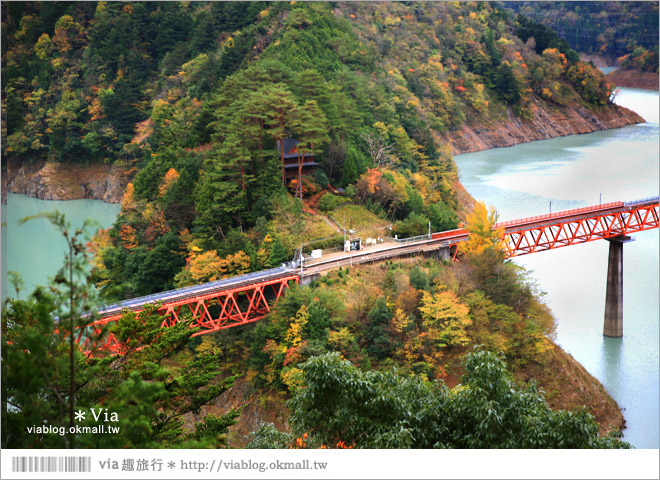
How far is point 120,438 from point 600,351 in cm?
2997

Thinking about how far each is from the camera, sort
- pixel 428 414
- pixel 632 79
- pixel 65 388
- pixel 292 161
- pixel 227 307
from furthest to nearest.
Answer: pixel 632 79
pixel 292 161
pixel 227 307
pixel 428 414
pixel 65 388

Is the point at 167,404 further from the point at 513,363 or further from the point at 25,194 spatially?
the point at 25,194

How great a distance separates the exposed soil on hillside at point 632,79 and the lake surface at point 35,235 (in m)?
61.3

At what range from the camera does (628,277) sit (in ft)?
154

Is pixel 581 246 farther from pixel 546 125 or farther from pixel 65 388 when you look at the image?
pixel 546 125

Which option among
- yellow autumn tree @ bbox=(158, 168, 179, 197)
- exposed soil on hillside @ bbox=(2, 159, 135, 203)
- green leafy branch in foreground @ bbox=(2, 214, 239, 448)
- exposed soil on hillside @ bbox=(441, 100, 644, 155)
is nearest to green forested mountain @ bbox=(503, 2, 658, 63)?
exposed soil on hillside @ bbox=(441, 100, 644, 155)

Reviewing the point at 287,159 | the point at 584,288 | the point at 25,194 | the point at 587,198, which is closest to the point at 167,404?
the point at 287,159

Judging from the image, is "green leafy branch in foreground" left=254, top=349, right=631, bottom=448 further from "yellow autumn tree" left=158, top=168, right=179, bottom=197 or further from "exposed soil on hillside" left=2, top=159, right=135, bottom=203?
"exposed soil on hillside" left=2, top=159, right=135, bottom=203

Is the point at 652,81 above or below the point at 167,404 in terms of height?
above

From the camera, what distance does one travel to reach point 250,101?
41.9 m

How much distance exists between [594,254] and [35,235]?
36204mm

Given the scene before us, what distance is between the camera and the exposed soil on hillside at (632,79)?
98.2 meters

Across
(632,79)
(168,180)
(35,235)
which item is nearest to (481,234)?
(168,180)

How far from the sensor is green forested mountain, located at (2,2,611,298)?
135 feet
